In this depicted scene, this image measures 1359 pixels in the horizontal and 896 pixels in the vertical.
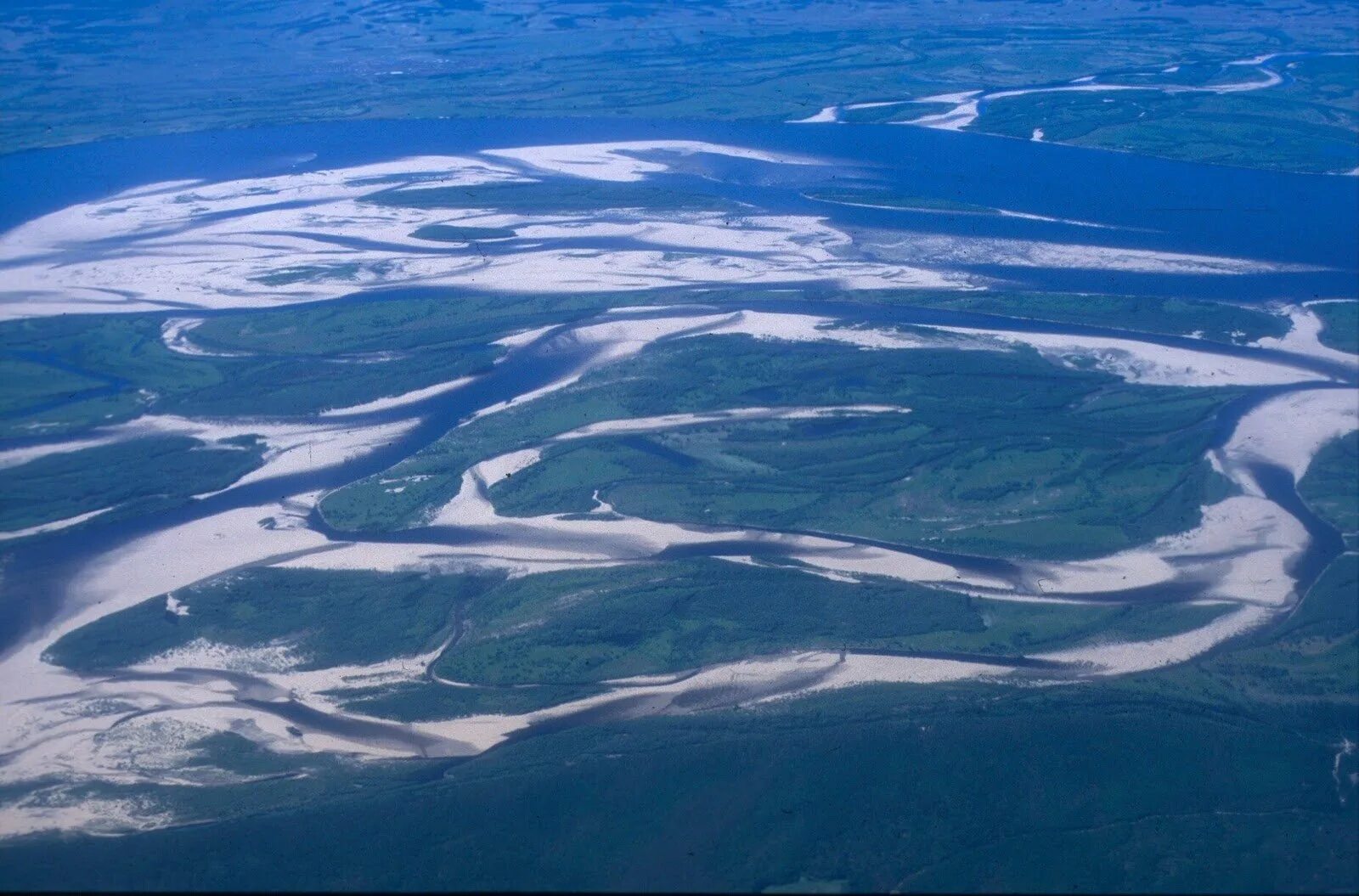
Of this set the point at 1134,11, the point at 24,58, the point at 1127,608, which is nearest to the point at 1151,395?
the point at 1127,608

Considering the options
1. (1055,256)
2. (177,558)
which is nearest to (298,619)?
(177,558)

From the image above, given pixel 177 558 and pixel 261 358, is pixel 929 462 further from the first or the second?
pixel 261 358

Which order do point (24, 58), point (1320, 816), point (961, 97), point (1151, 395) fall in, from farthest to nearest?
point (24, 58), point (961, 97), point (1151, 395), point (1320, 816)

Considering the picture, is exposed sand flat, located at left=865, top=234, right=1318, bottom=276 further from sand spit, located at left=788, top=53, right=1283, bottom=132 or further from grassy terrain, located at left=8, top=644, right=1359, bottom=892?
grassy terrain, located at left=8, top=644, right=1359, bottom=892

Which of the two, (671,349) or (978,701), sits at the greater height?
(671,349)

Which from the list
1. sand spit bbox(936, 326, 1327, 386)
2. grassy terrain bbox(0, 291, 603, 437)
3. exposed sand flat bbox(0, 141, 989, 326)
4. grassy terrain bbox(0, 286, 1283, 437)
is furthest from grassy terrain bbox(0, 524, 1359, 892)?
exposed sand flat bbox(0, 141, 989, 326)

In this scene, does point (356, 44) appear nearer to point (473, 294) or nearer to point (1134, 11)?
point (473, 294)

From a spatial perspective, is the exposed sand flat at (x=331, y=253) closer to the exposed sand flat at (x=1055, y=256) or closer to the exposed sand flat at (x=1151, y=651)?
the exposed sand flat at (x=1055, y=256)
